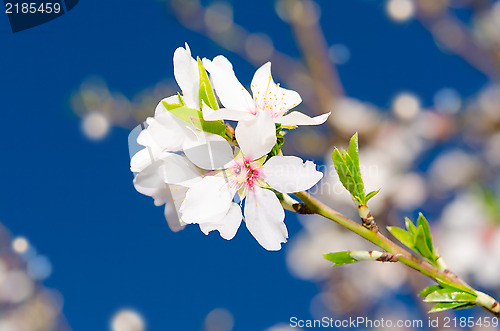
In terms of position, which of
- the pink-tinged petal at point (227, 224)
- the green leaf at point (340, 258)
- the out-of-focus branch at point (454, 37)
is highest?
the out-of-focus branch at point (454, 37)

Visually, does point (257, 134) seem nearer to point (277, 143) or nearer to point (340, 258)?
point (277, 143)

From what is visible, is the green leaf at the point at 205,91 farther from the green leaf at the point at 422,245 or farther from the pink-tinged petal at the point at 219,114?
the green leaf at the point at 422,245

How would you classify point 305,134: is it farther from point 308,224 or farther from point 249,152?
point 249,152

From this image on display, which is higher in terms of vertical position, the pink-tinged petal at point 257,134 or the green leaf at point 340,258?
the pink-tinged petal at point 257,134

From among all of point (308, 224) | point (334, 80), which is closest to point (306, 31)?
point (334, 80)

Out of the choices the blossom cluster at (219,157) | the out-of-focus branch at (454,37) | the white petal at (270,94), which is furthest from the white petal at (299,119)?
the out-of-focus branch at (454,37)

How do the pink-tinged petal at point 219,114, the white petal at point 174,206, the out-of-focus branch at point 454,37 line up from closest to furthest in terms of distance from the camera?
1. the pink-tinged petal at point 219,114
2. the white petal at point 174,206
3. the out-of-focus branch at point 454,37
